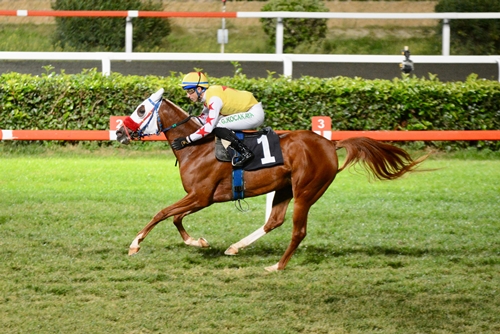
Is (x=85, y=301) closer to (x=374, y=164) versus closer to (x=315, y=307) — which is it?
(x=315, y=307)

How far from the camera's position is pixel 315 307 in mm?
5191

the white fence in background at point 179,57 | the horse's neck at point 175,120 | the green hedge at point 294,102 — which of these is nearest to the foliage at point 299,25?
the white fence in background at point 179,57

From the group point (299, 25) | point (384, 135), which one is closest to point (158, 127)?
point (384, 135)

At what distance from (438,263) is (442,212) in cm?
197

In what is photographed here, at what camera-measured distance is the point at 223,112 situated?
6.36m

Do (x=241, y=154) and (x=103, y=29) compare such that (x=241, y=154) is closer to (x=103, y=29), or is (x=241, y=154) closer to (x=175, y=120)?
(x=175, y=120)

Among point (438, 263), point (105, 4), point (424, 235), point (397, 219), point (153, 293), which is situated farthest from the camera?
point (105, 4)

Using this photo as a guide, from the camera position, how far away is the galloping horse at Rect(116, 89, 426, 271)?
6281 millimetres

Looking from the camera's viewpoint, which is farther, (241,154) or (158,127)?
(158,127)

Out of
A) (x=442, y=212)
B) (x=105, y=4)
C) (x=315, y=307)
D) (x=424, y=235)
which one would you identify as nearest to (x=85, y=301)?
(x=315, y=307)

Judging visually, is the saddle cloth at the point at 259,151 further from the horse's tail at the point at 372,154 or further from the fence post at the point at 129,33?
the fence post at the point at 129,33

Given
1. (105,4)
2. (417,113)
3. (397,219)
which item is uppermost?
(105,4)

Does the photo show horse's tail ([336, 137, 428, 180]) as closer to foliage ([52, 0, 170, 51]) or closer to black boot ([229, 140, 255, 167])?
black boot ([229, 140, 255, 167])

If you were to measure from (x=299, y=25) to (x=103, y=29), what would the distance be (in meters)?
4.07
